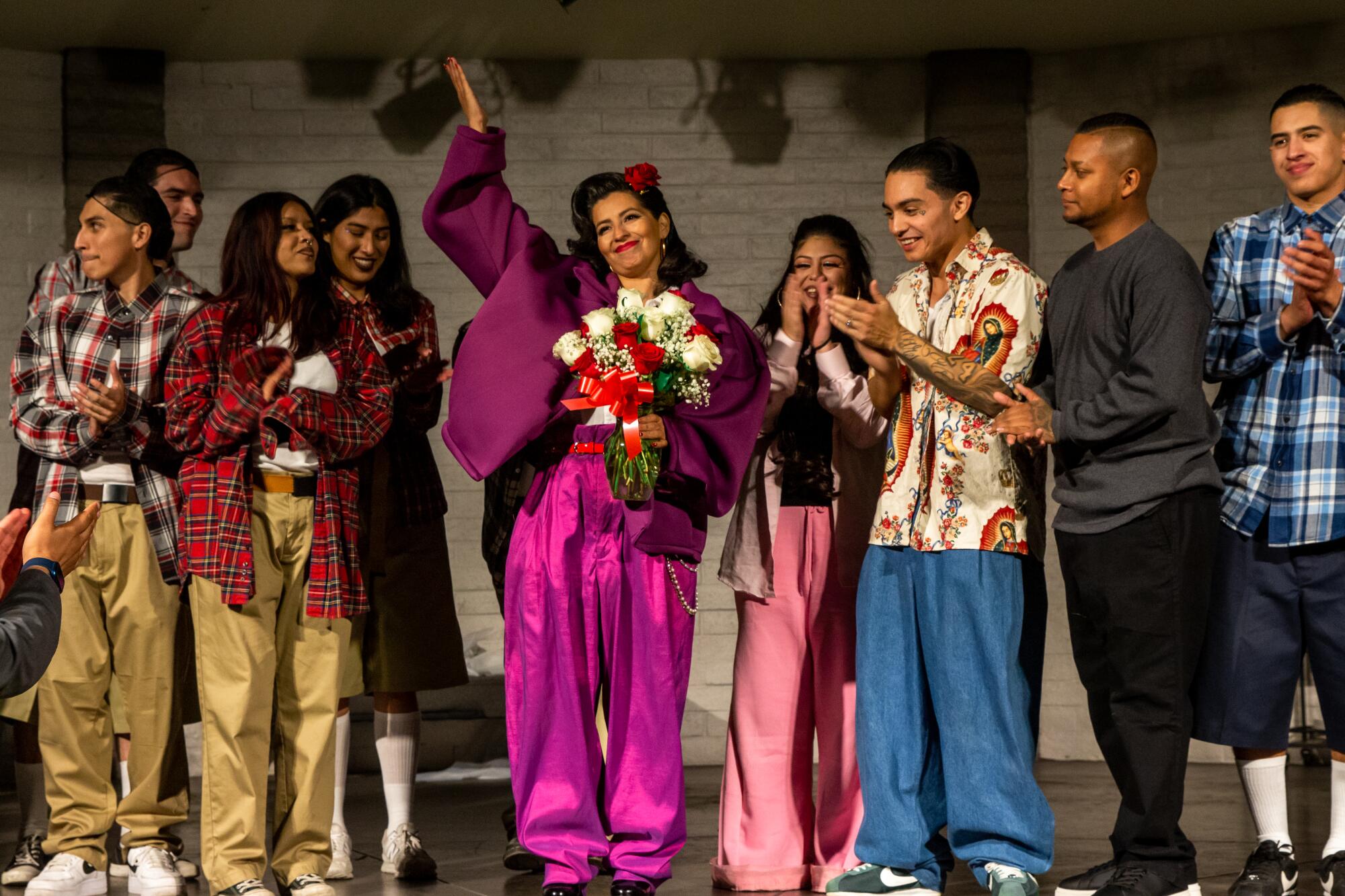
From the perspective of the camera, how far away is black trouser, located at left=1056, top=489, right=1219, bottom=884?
3318 millimetres

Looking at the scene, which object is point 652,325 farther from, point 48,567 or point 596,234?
point 48,567

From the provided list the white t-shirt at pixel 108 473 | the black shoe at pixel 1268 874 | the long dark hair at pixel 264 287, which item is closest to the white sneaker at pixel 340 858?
the white t-shirt at pixel 108 473

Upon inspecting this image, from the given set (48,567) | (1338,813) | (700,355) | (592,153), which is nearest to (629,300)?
(700,355)

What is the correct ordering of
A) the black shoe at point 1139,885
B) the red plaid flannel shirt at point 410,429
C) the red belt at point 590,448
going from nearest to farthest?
the black shoe at point 1139,885
the red belt at point 590,448
the red plaid flannel shirt at point 410,429

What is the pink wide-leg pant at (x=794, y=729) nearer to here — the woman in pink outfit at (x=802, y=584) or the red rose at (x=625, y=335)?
the woman in pink outfit at (x=802, y=584)

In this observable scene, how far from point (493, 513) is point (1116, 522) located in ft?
5.97

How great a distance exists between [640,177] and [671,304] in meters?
0.44

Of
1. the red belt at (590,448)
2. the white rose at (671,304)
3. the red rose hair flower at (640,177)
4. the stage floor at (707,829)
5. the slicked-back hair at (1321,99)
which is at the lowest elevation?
the stage floor at (707,829)

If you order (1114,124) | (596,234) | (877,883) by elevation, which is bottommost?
(877,883)

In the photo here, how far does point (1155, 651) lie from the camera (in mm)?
3330

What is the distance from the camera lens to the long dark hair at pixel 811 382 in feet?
13.0

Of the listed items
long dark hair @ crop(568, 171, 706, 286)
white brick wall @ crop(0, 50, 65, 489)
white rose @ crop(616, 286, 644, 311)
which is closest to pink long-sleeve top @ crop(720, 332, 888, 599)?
long dark hair @ crop(568, 171, 706, 286)

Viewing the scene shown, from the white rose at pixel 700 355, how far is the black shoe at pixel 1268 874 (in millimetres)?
1637

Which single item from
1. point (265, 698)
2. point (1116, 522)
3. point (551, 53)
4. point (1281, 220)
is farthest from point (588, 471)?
point (551, 53)
